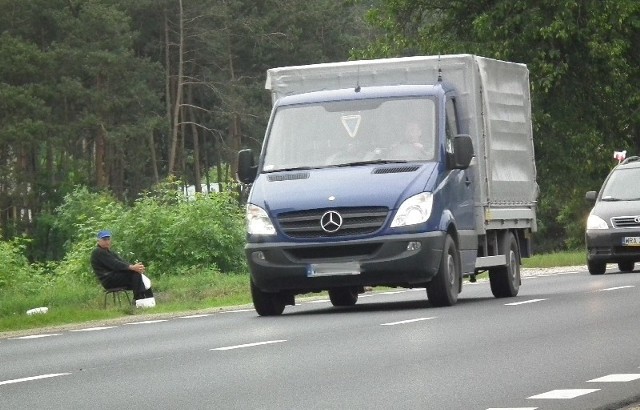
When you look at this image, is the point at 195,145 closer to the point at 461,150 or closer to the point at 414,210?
the point at 461,150

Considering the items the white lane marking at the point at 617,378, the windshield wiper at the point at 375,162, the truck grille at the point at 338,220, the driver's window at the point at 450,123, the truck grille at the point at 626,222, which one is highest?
the driver's window at the point at 450,123

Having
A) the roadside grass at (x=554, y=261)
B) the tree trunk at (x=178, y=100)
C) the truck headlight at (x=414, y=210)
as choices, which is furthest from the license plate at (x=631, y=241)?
the tree trunk at (x=178, y=100)

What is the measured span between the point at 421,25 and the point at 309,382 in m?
43.3

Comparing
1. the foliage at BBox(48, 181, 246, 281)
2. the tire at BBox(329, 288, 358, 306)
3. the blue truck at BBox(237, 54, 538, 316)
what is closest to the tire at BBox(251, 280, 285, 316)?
the blue truck at BBox(237, 54, 538, 316)

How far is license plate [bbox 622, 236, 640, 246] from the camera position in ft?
101

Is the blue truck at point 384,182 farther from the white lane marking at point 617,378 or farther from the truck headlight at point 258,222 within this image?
the white lane marking at point 617,378

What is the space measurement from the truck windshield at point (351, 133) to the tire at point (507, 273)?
2954mm

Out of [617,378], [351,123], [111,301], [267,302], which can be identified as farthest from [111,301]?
[617,378]

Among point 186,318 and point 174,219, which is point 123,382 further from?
point 174,219

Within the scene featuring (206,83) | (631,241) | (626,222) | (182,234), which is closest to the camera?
(631,241)

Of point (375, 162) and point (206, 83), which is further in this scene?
point (206, 83)

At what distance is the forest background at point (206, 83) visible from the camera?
1980 inches

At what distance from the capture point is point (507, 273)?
23562 mm

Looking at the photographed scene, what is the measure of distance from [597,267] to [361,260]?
1286 cm
